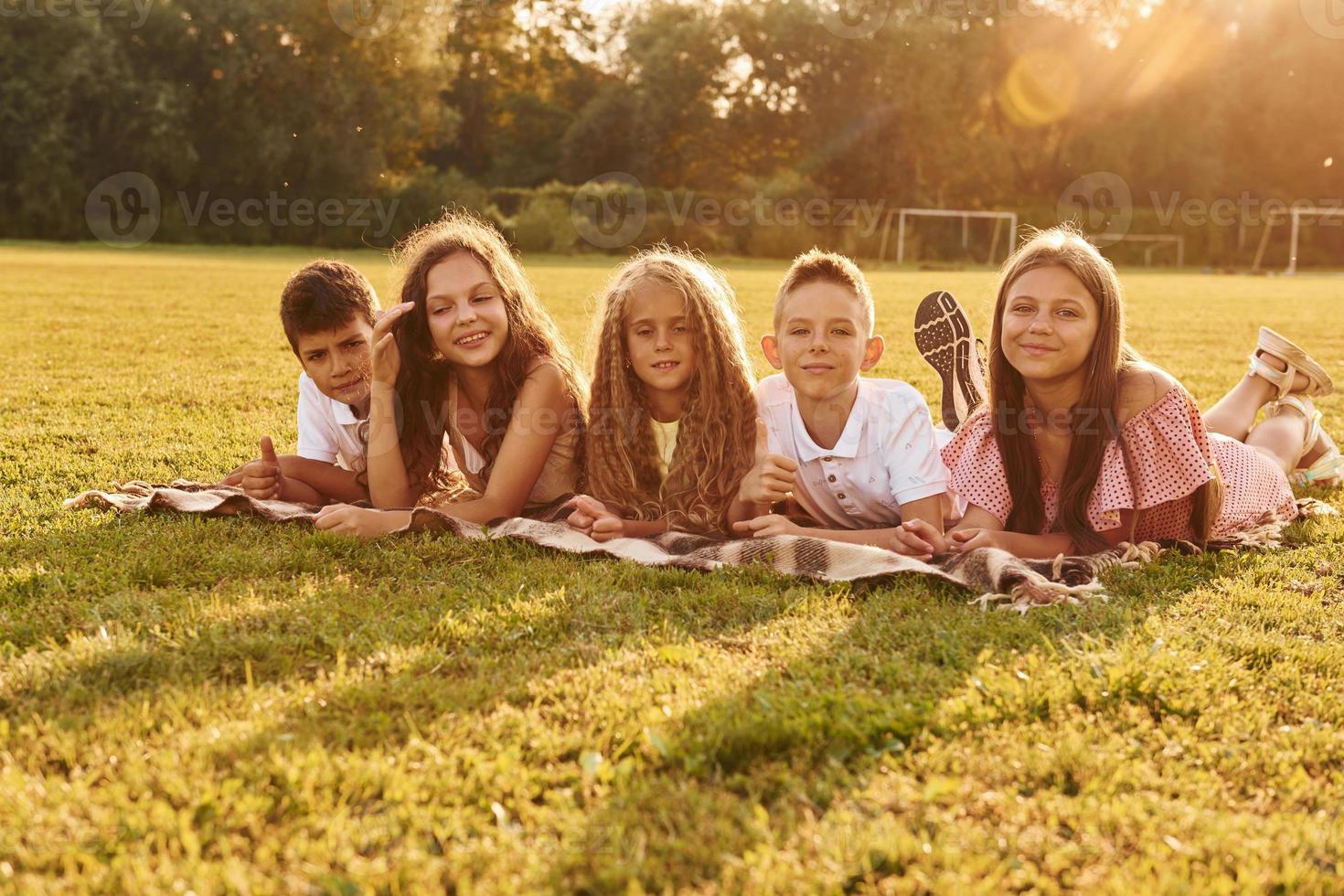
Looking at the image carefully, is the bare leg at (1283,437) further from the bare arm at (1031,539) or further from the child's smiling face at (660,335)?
the child's smiling face at (660,335)

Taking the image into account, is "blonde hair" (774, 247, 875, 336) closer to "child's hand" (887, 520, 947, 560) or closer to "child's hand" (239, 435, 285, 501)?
"child's hand" (887, 520, 947, 560)

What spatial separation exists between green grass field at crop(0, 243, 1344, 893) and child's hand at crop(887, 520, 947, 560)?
39 centimetres

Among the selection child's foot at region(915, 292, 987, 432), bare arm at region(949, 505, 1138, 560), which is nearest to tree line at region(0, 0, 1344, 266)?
child's foot at region(915, 292, 987, 432)

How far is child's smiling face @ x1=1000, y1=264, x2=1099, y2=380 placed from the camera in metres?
4.00

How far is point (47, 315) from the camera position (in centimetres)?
1227

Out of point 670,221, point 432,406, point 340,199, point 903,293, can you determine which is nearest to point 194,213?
point 340,199

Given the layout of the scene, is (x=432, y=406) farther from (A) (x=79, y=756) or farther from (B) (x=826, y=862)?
(B) (x=826, y=862)

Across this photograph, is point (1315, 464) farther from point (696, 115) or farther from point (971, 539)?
point (696, 115)

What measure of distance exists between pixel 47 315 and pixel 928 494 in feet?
37.1

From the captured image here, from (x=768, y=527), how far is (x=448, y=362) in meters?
1.52

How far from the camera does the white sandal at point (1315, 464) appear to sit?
5297 millimetres

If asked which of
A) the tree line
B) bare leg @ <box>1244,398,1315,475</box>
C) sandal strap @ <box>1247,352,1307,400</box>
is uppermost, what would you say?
the tree line

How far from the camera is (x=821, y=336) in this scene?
414 cm

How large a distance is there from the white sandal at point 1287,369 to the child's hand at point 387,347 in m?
3.84
